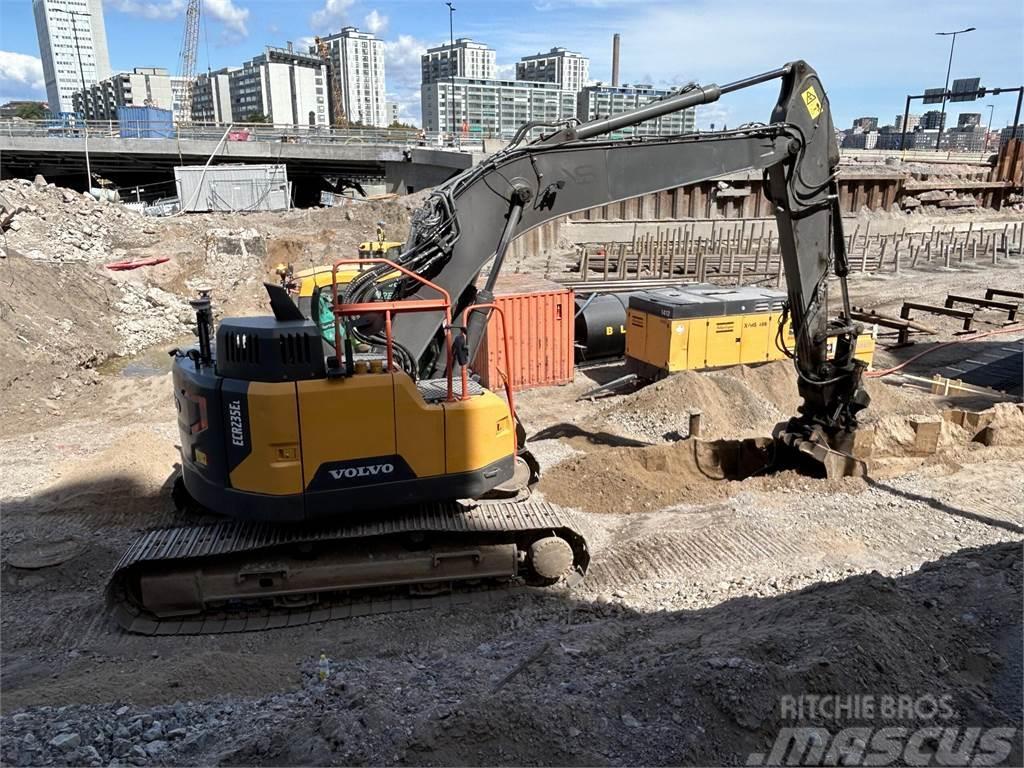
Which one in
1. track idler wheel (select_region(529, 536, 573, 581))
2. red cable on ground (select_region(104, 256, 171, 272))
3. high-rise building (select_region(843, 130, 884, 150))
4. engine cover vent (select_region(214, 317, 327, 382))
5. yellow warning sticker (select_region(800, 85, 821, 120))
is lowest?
track idler wheel (select_region(529, 536, 573, 581))

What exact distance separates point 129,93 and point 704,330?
5161 inches

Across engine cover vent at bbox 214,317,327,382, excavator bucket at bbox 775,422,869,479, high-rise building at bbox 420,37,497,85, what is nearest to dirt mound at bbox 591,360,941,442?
excavator bucket at bbox 775,422,869,479

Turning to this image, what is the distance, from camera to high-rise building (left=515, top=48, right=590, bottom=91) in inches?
5123

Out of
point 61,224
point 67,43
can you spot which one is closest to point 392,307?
point 61,224

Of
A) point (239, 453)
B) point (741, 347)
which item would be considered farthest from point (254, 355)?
point (741, 347)

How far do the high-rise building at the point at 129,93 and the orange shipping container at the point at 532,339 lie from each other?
92636 millimetres

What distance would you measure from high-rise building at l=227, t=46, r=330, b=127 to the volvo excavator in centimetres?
11449

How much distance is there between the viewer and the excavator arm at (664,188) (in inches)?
271

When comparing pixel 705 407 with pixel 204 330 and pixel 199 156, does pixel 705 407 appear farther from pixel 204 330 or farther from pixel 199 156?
pixel 199 156

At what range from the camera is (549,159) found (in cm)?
714

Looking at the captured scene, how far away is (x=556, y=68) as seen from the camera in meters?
131

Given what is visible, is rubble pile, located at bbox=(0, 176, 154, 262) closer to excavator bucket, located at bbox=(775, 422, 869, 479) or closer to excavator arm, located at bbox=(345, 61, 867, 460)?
excavator arm, located at bbox=(345, 61, 867, 460)

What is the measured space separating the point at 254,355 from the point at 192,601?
7.88 feet

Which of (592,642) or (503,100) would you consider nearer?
(592,642)
